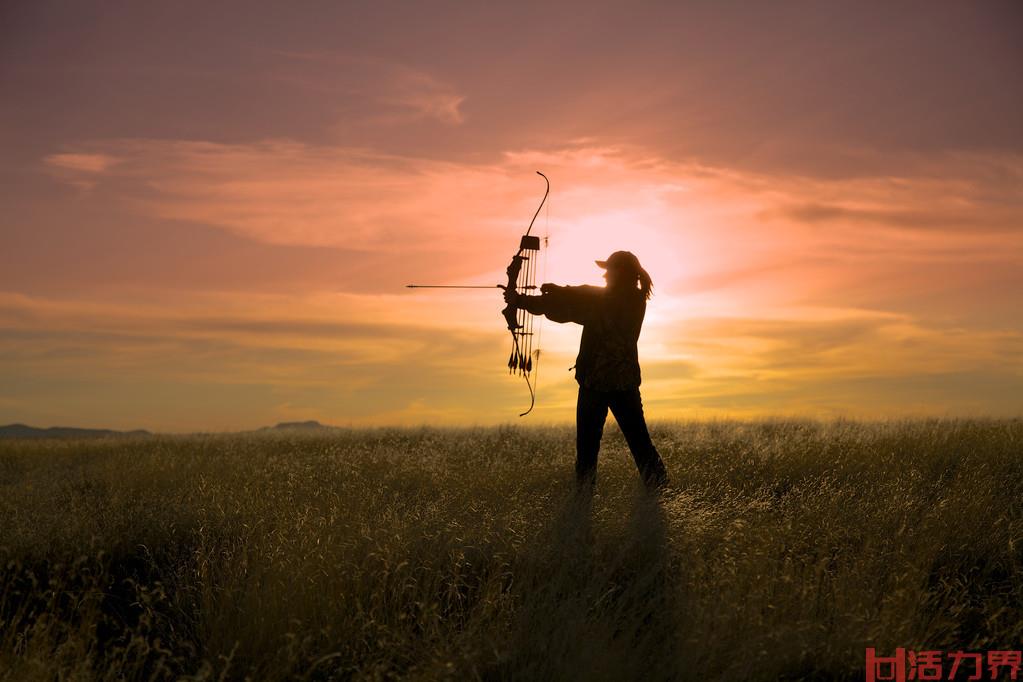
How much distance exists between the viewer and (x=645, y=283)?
911 cm

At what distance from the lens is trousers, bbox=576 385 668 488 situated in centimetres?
872

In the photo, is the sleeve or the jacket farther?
the sleeve

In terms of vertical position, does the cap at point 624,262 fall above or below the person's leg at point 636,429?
above

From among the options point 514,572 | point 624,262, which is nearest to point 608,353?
point 624,262

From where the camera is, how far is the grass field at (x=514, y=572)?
4.68 metres

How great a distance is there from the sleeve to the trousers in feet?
2.75

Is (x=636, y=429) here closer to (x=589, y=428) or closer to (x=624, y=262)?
(x=589, y=428)

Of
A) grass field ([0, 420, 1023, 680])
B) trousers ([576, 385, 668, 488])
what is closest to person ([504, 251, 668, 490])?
trousers ([576, 385, 668, 488])

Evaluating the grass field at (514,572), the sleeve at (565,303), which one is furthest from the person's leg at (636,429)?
the sleeve at (565,303)

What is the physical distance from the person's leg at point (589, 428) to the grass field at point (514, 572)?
0.38m

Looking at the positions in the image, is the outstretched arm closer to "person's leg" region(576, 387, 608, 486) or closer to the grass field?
"person's leg" region(576, 387, 608, 486)

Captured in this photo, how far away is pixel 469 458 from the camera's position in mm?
11891

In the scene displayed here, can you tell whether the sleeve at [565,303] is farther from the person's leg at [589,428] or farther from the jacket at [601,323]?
the person's leg at [589,428]

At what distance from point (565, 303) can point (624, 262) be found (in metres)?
0.83
